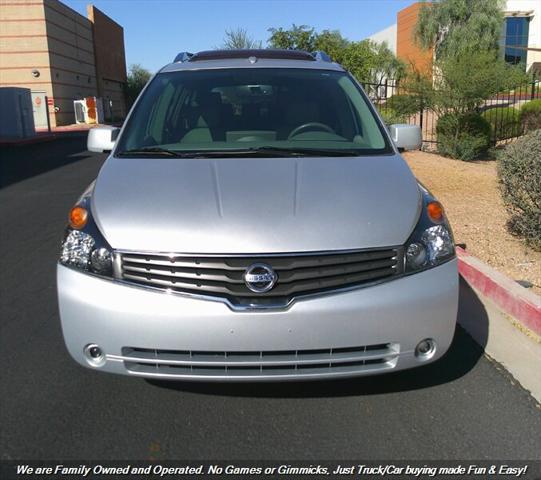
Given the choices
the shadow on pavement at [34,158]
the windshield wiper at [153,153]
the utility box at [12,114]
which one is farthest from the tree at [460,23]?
the windshield wiper at [153,153]

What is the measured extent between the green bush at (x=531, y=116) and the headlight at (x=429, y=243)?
1521 cm

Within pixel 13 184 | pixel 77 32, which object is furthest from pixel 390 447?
pixel 77 32

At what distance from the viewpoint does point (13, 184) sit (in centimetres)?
1135

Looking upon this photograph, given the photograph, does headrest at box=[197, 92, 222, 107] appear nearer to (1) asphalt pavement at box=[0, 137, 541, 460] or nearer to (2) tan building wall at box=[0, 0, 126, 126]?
(1) asphalt pavement at box=[0, 137, 541, 460]

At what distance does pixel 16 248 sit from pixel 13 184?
558 centimetres

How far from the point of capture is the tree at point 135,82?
5591 cm

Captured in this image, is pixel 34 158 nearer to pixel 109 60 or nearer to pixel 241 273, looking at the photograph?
pixel 241 273

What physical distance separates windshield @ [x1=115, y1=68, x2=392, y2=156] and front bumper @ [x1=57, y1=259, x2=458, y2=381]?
54.2 inches

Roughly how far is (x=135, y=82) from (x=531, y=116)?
49220 mm

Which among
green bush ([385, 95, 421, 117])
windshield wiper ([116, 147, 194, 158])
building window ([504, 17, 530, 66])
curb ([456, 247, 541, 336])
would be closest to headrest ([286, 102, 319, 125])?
windshield wiper ([116, 147, 194, 158])

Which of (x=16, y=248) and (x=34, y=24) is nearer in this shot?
(x=16, y=248)

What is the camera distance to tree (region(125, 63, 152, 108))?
183ft

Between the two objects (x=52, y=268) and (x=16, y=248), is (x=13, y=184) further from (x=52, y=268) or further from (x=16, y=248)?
(x=52, y=268)

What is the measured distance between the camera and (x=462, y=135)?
14.2 meters
